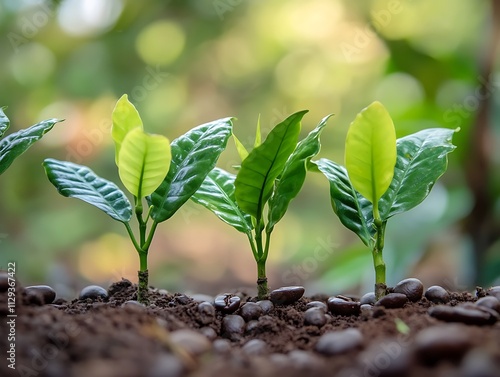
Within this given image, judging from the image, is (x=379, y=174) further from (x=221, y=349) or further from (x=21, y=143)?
(x=21, y=143)

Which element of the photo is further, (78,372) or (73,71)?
(73,71)

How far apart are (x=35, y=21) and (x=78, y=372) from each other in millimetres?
3096

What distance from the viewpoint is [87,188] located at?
1.15 m

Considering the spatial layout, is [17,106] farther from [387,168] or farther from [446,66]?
[387,168]

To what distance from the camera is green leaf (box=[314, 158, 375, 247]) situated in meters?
1.13

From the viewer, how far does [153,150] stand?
39.2 inches

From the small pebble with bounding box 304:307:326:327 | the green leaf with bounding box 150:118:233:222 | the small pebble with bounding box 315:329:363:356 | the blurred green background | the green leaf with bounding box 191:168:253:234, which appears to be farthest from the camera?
the blurred green background

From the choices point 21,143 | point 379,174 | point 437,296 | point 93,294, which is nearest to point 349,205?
point 379,174

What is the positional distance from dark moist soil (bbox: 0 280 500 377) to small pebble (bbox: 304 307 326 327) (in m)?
0.01

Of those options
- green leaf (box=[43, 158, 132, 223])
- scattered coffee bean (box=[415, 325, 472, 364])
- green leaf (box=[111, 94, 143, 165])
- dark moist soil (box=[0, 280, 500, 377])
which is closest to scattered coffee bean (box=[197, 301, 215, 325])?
dark moist soil (box=[0, 280, 500, 377])

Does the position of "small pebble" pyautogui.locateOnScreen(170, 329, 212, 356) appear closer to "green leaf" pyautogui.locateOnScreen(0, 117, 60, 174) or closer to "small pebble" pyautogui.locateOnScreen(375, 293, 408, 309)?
"small pebble" pyautogui.locateOnScreen(375, 293, 408, 309)

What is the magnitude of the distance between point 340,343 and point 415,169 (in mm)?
531

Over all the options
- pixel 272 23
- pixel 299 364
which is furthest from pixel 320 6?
pixel 299 364

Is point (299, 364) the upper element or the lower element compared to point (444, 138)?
lower
